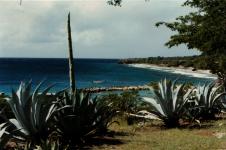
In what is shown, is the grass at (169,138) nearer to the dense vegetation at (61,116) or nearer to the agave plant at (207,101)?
the dense vegetation at (61,116)

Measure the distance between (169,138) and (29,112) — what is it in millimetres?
3377

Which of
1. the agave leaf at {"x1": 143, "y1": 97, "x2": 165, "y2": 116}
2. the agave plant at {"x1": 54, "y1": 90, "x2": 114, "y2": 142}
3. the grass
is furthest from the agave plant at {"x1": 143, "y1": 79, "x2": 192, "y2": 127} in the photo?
the agave plant at {"x1": 54, "y1": 90, "x2": 114, "y2": 142}

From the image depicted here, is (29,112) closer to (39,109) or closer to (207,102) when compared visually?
(39,109)

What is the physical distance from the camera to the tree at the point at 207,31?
61.1 ft

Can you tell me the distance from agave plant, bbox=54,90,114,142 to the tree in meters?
8.73

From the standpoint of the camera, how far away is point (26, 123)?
962cm

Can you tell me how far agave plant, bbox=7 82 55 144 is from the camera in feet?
31.5

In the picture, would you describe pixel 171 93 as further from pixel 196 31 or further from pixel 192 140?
pixel 196 31

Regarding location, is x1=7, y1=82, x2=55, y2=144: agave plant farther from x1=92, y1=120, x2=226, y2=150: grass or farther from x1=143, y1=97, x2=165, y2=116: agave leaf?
x1=143, y1=97, x2=165, y2=116: agave leaf

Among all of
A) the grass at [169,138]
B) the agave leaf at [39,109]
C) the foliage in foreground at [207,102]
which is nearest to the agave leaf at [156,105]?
the grass at [169,138]

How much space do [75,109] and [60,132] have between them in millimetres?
580

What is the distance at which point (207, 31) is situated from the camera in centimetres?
1891

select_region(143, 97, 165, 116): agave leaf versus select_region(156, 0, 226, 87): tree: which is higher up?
select_region(156, 0, 226, 87): tree

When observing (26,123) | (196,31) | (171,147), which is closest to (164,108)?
(171,147)
